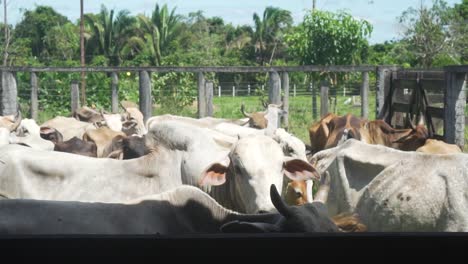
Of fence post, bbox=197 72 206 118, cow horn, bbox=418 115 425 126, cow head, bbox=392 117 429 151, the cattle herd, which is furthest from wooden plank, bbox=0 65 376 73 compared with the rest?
the cattle herd

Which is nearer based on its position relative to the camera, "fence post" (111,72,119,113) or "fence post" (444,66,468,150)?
"fence post" (444,66,468,150)

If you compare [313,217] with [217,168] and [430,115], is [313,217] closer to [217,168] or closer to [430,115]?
[217,168]

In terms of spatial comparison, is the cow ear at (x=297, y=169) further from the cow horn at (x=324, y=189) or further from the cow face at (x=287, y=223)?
the cow face at (x=287, y=223)

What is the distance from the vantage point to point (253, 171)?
5051mm

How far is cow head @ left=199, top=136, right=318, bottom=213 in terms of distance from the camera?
4.97m

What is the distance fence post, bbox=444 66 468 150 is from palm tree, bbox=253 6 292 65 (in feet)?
52.2

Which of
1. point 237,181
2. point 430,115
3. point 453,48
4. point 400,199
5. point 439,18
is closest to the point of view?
point 237,181

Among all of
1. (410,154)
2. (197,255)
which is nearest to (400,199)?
(410,154)

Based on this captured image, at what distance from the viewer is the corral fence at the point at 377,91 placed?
8688mm

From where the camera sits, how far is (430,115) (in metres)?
9.76

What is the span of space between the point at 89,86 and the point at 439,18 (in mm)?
7675

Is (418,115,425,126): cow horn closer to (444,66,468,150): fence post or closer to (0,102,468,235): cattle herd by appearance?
(444,66,468,150): fence post

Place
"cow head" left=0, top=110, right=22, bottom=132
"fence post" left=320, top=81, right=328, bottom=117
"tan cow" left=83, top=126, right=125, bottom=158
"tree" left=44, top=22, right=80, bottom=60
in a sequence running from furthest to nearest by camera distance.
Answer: "tree" left=44, top=22, right=80, bottom=60
"fence post" left=320, top=81, right=328, bottom=117
"cow head" left=0, top=110, right=22, bottom=132
"tan cow" left=83, top=126, right=125, bottom=158

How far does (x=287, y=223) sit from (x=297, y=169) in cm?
228
